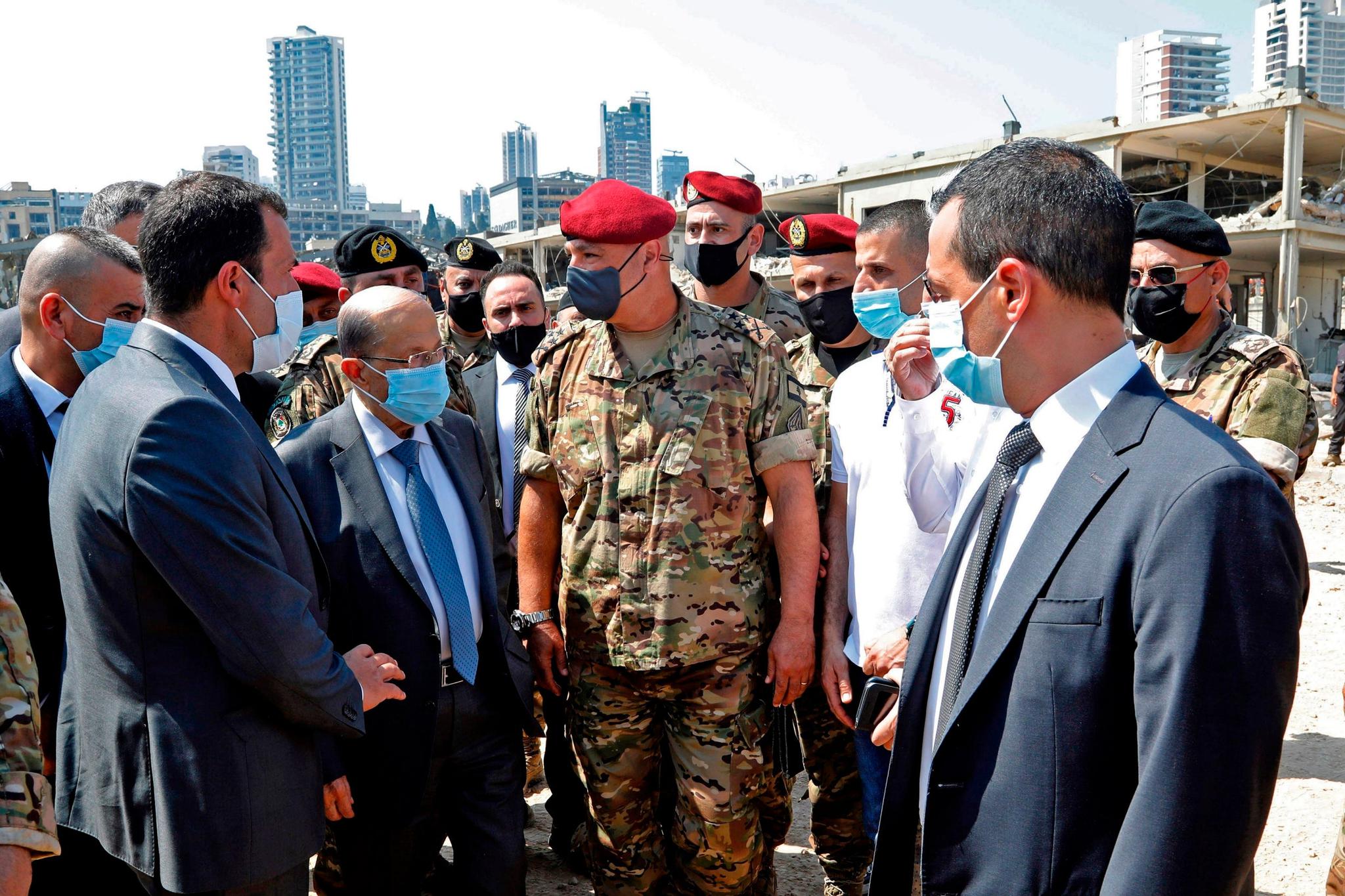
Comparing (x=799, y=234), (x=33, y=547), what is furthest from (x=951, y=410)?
(x=33, y=547)

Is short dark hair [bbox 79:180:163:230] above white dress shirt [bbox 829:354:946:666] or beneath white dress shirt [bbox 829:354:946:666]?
above

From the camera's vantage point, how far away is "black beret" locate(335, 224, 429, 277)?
5.34m

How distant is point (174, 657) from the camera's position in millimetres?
2230

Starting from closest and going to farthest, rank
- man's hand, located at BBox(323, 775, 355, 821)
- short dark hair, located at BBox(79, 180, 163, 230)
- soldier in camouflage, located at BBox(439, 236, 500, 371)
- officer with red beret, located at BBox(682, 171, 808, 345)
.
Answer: man's hand, located at BBox(323, 775, 355, 821) → short dark hair, located at BBox(79, 180, 163, 230) → officer with red beret, located at BBox(682, 171, 808, 345) → soldier in camouflage, located at BBox(439, 236, 500, 371)

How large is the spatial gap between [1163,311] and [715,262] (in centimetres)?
196

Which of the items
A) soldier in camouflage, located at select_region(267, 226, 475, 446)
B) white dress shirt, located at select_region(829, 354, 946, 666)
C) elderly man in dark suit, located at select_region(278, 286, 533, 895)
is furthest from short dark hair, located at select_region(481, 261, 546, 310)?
white dress shirt, located at select_region(829, 354, 946, 666)

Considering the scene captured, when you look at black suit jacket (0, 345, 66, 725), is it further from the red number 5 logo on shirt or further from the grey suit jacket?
the red number 5 logo on shirt

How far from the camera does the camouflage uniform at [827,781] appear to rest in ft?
11.9

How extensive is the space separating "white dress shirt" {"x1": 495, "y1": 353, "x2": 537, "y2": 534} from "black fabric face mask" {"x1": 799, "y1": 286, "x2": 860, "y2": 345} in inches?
53.9

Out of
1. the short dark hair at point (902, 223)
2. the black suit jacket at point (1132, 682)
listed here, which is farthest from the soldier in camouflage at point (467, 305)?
the black suit jacket at point (1132, 682)

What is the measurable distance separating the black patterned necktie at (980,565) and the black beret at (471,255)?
4.44 metres

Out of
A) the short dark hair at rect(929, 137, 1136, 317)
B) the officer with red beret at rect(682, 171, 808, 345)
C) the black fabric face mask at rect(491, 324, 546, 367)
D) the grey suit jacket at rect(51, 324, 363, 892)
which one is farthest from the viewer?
the black fabric face mask at rect(491, 324, 546, 367)

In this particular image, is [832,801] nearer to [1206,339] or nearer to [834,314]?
[834,314]

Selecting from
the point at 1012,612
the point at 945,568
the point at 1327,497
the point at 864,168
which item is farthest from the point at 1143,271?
the point at 864,168
